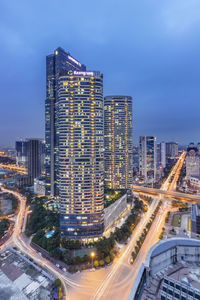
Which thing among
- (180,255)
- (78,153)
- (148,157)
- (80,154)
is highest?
(78,153)

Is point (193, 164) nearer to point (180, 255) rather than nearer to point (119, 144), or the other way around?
point (119, 144)

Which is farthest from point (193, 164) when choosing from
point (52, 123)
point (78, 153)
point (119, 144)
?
point (52, 123)

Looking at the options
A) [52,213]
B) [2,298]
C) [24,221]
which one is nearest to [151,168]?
[52,213]

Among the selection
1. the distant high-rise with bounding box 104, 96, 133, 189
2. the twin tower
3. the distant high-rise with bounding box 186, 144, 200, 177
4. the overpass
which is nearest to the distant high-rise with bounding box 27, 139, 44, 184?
the distant high-rise with bounding box 104, 96, 133, 189

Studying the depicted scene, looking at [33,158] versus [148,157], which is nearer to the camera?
[33,158]

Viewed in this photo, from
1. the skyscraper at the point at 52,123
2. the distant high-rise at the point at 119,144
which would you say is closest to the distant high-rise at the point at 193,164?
the distant high-rise at the point at 119,144

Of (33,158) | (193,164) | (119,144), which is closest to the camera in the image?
(119,144)
